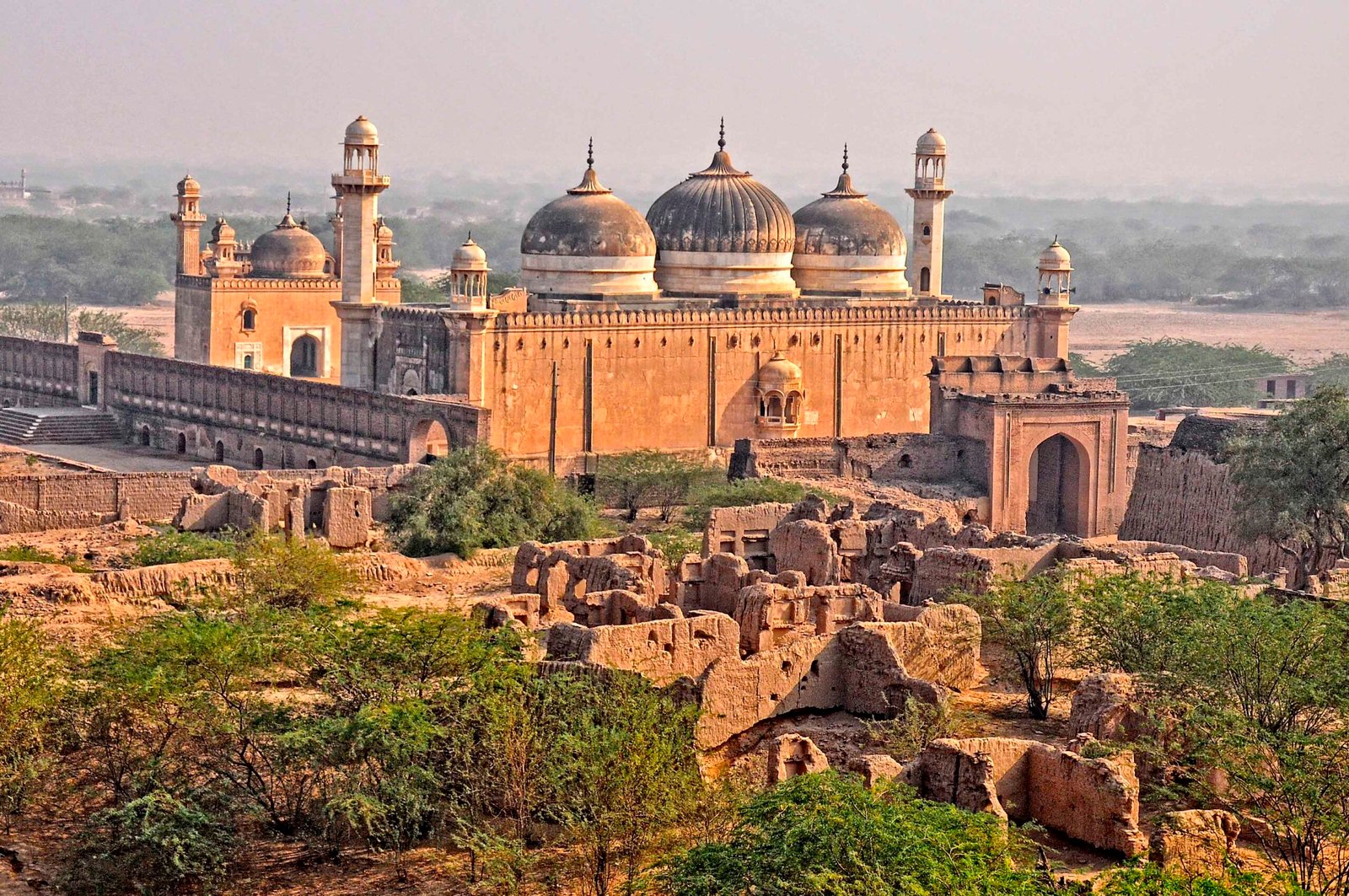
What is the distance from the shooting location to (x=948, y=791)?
17.3 meters

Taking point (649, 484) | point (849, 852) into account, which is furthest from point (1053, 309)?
point (849, 852)

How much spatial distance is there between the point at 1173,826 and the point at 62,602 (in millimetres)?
12530

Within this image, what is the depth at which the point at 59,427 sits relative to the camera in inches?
1932

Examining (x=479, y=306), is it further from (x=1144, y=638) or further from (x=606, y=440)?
(x=1144, y=638)

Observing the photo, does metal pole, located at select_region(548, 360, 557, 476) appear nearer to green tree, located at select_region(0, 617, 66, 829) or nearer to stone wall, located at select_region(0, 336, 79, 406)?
stone wall, located at select_region(0, 336, 79, 406)

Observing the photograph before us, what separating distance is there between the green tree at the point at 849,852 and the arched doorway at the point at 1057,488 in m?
24.3

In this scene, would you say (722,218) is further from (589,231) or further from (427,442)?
(427,442)

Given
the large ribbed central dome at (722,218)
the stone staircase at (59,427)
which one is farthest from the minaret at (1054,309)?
the stone staircase at (59,427)

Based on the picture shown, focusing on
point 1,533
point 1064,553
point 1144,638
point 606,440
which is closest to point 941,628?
point 1144,638

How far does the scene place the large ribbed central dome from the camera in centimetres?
4578

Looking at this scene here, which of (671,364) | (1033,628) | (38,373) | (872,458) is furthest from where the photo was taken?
(38,373)

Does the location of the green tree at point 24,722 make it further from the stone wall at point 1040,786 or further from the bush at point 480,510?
the bush at point 480,510

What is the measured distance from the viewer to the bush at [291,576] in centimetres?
2462

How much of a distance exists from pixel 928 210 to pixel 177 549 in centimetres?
2707
